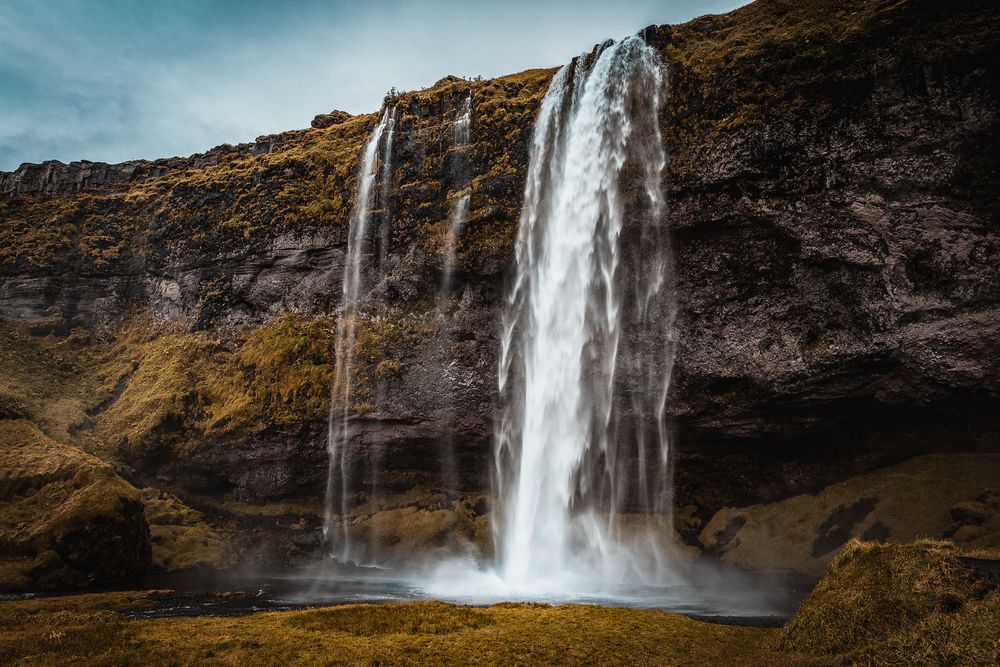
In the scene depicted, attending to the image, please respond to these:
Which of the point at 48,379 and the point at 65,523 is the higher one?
the point at 48,379

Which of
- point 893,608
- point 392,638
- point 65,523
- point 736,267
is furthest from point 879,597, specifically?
point 65,523

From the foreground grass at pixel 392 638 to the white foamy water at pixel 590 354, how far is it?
14.0 metres

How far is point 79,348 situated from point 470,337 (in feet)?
109

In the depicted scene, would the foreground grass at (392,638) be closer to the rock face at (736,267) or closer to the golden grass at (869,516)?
the golden grass at (869,516)

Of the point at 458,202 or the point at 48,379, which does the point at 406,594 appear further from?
the point at 48,379

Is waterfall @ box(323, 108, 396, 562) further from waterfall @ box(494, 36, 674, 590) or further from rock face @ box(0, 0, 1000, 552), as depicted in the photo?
waterfall @ box(494, 36, 674, 590)

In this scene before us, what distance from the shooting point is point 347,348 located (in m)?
36.7

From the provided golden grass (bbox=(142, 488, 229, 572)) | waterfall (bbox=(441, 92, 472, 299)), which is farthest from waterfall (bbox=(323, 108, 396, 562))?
golden grass (bbox=(142, 488, 229, 572))

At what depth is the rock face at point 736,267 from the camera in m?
24.0

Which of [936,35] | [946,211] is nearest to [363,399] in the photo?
[946,211]

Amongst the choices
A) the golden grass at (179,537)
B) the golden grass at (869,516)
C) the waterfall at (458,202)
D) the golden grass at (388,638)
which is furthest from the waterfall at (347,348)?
the golden grass at (388,638)

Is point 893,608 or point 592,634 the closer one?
point 893,608

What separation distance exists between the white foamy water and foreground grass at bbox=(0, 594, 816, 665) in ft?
46.0

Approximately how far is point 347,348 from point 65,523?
53.3ft
